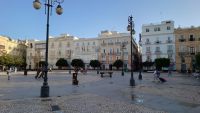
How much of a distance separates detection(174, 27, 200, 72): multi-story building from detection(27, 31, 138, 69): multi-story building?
15.8 m

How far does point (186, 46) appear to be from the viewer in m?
64.2

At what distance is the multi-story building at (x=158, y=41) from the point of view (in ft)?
220

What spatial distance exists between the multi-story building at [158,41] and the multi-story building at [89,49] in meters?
5.99

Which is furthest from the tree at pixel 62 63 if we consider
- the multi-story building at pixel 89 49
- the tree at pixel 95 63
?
the tree at pixel 95 63

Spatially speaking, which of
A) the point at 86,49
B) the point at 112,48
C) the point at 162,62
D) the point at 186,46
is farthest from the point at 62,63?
the point at 186,46

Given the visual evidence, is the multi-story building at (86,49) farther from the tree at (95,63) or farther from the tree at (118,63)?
the tree at (118,63)

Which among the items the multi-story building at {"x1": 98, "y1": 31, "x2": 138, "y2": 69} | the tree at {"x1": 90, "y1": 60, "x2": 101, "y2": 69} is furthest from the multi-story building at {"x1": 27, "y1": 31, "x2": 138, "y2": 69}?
the tree at {"x1": 90, "y1": 60, "x2": 101, "y2": 69}

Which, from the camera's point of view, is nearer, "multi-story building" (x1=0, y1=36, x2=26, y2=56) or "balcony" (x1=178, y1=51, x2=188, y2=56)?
"balcony" (x1=178, y1=51, x2=188, y2=56)

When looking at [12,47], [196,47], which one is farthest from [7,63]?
[196,47]

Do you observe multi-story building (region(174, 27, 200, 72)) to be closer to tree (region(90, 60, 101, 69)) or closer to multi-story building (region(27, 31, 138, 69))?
multi-story building (region(27, 31, 138, 69))

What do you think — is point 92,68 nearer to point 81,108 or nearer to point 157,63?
point 157,63

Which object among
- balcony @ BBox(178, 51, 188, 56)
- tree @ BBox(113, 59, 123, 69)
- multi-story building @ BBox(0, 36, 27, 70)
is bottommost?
tree @ BBox(113, 59, 123, 69)

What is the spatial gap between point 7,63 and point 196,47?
185 ft

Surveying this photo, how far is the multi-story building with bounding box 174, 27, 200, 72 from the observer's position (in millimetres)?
62906
